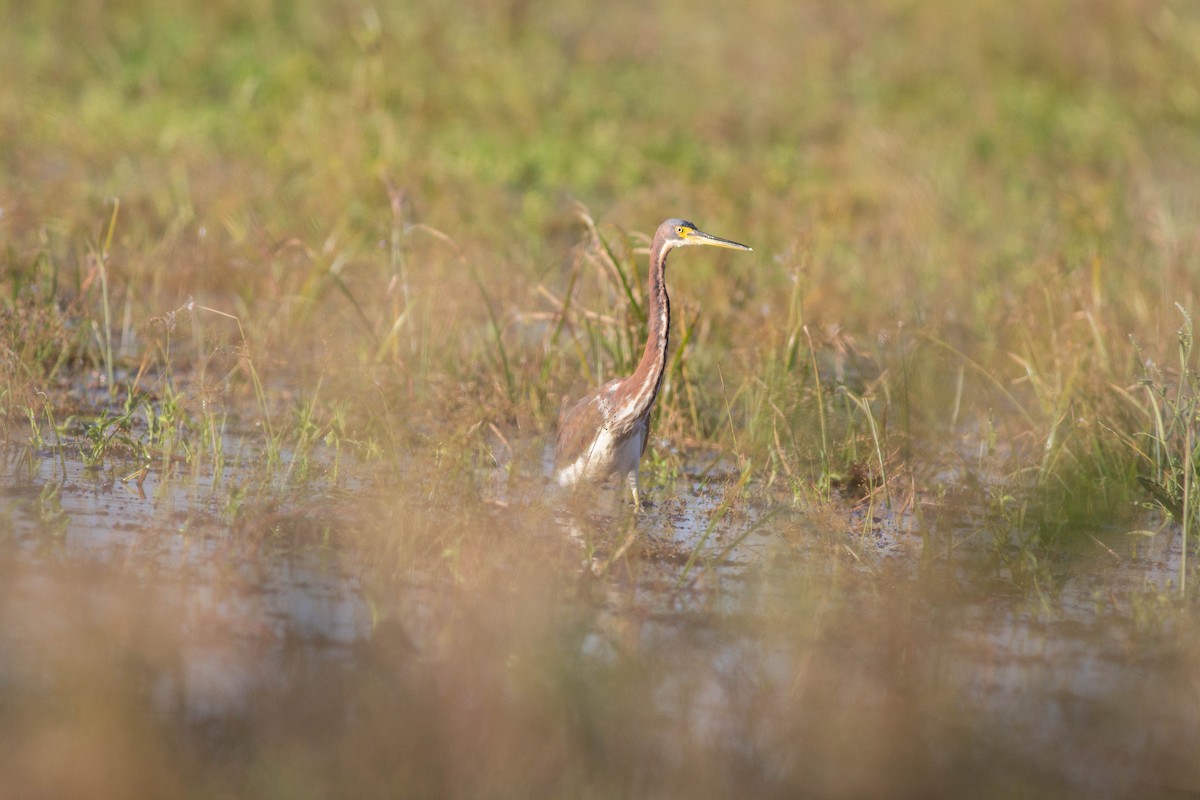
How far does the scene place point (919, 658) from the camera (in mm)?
3941

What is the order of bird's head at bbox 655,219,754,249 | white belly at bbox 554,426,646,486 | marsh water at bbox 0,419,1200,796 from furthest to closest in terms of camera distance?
bird's head at bbox 655,219,754,249 < white belly at bbox 554,426,646,486 < marsh water at bbox 0,419,1200,796

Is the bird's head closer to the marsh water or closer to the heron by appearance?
the heron

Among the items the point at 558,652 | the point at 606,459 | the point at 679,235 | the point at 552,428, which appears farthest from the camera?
the point at 552,428

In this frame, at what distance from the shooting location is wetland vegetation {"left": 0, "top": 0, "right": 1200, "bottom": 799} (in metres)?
3.43

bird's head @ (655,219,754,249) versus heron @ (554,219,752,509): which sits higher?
bird's head @ (655,219,754,249)

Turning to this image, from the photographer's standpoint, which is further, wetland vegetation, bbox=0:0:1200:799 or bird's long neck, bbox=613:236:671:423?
bird's long neck, bbox=613:236:671:423

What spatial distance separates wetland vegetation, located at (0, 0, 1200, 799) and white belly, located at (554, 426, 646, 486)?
Result: 0.39 ft

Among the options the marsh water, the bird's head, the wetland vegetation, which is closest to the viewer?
the marsh water

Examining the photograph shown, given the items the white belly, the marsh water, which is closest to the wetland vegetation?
the marsh water

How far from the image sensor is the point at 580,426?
568 cm

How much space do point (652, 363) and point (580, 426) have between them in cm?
35

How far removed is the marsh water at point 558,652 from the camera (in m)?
3.27

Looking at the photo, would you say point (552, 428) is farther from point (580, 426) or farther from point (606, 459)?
point (606, 459)

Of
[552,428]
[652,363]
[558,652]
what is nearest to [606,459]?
[652,363]
